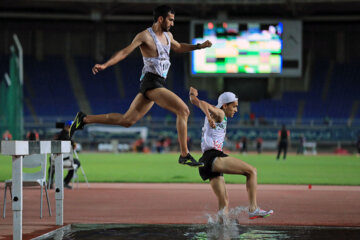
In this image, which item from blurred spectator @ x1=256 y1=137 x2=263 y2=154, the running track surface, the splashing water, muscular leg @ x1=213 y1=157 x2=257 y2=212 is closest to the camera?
the splashing water

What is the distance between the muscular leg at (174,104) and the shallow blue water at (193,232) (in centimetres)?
118

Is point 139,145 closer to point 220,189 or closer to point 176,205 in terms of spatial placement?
point 176,205

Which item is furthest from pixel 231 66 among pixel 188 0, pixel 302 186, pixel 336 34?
pixel 302 186

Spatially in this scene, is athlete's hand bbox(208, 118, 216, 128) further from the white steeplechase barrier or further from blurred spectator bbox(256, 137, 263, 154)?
blurred spectator bbox(256, 137, 263, 154)

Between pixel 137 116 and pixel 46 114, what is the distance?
43.9 metres

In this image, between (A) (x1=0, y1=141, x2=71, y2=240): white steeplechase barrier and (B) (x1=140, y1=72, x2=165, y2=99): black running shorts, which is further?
(B) (x1=140, y1=72, x2=165, y2=99): black running shorts

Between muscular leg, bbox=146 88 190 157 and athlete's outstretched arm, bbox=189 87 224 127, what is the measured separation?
0.58 m

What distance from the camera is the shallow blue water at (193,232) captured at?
714 centimetres

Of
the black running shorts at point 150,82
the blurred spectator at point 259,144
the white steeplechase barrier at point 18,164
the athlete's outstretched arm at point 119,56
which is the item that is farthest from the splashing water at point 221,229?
the blurred spectator at point 259,144

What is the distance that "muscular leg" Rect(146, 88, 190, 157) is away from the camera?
6953mm

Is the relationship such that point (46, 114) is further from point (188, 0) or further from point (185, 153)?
point (185, 153)

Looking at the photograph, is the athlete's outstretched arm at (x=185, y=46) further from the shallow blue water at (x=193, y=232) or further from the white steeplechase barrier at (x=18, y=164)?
the shallow blue water at (x=193, y=232)

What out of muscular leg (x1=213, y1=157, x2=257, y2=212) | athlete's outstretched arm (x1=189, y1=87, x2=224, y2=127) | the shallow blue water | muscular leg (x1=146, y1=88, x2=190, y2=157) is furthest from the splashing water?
athlete's outstretched arm (x1=189, y1=87, x2=224, y2=127)

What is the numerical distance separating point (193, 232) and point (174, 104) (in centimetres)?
191
